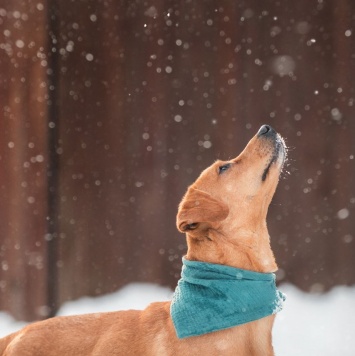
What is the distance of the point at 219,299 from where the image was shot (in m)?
1.81

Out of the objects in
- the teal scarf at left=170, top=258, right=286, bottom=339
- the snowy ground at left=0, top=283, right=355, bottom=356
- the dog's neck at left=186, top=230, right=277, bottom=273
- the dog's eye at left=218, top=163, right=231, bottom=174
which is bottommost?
the snowy ground at left=0, top=283, right=355, bottom=356

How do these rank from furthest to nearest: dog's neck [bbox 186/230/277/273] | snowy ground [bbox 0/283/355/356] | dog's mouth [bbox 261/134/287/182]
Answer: snowy ground [bbox 0/283/355/356] < dog's mouth [bbox 261/134/287/182] < dog's neck [bbox 186/230/277/273]

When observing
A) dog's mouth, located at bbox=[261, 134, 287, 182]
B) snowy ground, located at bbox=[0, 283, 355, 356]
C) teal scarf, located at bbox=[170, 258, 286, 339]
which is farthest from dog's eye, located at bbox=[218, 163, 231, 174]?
snowy ground, located at bbox=[0, 283, 355, 356]

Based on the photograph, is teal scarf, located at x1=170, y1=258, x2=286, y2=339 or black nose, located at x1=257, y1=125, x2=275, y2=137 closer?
teal scarf, located at x1=170, y1=258, x2=286, y2=339

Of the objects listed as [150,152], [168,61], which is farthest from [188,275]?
[168,61]

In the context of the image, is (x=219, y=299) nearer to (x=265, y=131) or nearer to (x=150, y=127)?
(x=265, y=131)

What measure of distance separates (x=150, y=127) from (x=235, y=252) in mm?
1364

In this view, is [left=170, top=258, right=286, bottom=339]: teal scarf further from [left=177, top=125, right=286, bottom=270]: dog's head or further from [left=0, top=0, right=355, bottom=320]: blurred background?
[left=0, top=0, right=355, bottom=320]: blurred background

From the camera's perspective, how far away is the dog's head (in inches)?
73.3

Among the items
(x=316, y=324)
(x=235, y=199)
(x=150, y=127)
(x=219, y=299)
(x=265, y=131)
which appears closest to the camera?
(x=219, y=299)

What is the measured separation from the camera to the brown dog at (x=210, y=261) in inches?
70.9

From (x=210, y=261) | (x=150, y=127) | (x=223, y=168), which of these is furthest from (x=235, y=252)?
(x=150, y=127)

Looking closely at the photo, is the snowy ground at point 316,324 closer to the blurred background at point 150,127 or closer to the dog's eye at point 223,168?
the blurred background at point 150,127

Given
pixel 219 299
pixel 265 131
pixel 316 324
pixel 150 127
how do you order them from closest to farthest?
pixel 219 299, pixel 265 131, pixel 316 324, pixel 150 127
